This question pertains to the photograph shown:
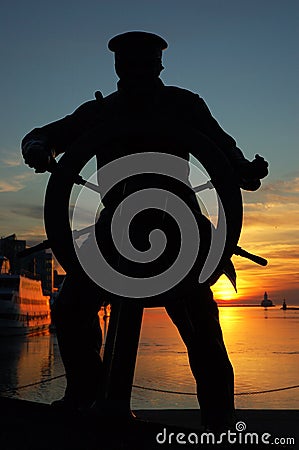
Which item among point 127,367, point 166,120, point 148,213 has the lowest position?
point 127,367

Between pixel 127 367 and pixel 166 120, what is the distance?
1.72 m

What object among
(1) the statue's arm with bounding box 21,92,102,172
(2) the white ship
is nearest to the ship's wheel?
(1) the statue's arm with bounding box 21,92,102,172

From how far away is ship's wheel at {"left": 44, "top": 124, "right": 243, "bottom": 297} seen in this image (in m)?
4.76

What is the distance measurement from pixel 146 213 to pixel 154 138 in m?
0.53

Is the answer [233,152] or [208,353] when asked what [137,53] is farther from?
[208,353]

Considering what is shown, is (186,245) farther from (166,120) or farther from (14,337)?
(14,337)

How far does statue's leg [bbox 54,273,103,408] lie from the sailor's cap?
Answer: 1.65m

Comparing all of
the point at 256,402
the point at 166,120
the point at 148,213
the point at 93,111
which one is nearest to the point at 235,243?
the point at 148,213

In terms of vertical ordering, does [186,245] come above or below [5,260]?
below

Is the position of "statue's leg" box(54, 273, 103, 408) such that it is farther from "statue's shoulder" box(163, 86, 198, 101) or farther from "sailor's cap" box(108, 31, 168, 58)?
"sailor's cap" box(108, 31, 168, 58)

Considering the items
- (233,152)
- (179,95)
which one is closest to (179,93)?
(179,95)

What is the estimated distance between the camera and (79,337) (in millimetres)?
5133

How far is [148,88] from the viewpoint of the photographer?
5.01 m

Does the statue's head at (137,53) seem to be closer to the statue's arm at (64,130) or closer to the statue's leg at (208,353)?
the statue's arm at (64,130)
